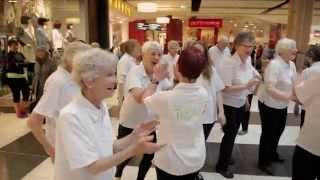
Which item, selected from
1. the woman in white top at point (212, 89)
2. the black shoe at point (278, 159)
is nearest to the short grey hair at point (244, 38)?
the woman in white top at point (212, 89)

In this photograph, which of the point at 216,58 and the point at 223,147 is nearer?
the point at 223,147

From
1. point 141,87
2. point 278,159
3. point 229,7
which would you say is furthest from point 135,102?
point 229,7

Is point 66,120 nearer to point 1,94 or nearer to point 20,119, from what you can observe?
point 20,119

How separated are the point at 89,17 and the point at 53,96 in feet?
26.9

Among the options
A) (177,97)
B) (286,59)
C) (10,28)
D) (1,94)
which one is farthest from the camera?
(10,28)

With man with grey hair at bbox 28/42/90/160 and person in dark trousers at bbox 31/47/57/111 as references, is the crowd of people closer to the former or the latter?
man with grey hair at bbox 28/42/90/160

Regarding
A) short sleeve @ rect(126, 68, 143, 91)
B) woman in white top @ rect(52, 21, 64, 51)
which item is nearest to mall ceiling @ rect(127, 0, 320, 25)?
woman in white top @ rect(52, 21, 64, 51)

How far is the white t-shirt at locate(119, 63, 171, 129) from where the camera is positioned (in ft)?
9.00

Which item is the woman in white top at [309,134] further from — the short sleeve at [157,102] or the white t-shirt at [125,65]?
the white t-shirt at [125,65]

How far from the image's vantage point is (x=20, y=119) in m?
5.97

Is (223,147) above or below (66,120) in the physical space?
below

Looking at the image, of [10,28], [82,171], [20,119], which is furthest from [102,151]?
[10,28]

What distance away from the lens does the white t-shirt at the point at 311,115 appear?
2.20 meters

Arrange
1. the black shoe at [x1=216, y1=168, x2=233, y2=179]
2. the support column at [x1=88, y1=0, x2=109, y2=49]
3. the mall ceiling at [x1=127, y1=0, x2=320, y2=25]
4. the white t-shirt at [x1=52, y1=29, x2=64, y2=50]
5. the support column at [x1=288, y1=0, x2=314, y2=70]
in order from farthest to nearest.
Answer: the mall ceiling at [x1=127, y1=0, x2=320, y2=25] < the support column at [x1=288, y1=0, x2=314, y2=70] < the support column at [x1=88, y1=0, x2=109, y2=49] < the white t-shirt at [x1=52, y1=29, x2=64, y2=50] < the black shoe at [x1=216, y1=168, x2=233, y2=179]
